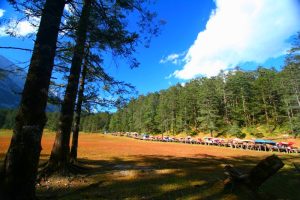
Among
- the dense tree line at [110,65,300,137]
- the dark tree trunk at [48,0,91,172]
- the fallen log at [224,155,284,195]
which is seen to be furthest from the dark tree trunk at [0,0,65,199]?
the dense tree line at [110,65,300,137]

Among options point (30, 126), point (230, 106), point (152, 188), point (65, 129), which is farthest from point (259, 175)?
point (230, 106)

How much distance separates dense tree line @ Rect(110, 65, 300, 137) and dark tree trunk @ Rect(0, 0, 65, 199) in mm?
43662

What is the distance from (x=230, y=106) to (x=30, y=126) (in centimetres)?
6690

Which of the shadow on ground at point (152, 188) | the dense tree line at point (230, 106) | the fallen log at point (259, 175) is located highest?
the dense tree line at point (230, 106)

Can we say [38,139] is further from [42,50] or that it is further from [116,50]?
[116,50]

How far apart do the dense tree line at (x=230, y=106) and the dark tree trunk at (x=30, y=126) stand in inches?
1719

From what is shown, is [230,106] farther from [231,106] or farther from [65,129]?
[65,129]

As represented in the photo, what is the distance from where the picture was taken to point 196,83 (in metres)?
87.9

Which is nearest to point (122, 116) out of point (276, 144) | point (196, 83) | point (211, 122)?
point (196, 83)

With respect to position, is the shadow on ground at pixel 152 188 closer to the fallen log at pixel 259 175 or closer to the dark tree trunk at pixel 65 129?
the fallen log at pixel 259 175

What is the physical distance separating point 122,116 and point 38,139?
107 m

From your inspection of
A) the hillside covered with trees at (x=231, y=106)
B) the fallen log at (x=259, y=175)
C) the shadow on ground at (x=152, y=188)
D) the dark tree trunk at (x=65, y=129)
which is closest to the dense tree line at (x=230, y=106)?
the hillside covered with trees at (x=231, y=106)

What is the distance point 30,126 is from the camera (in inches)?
174

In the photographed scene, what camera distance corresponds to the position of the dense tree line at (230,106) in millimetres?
53375
